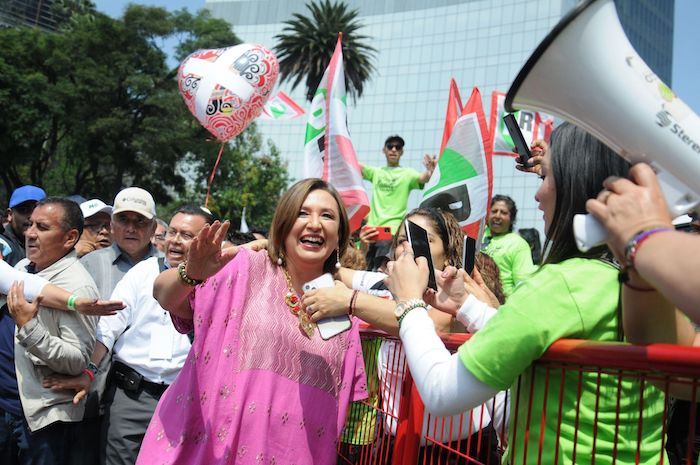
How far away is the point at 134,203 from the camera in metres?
4.86

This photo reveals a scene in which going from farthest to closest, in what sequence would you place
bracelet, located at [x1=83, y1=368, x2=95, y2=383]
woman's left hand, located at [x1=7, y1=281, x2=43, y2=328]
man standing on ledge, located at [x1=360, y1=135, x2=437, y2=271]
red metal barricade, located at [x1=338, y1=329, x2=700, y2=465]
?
man standing on ledge, located at [x1=360, y1=135, x2=437, y2=271] < bracelet, located at [x1=83, y1=368, x2=95, y2=383] < woman's left hand, located at [x1=7, y1=281, x2=43, y2=328] < red metal barricade, located at [x1=338, y1=329, x2=700, y2=465]

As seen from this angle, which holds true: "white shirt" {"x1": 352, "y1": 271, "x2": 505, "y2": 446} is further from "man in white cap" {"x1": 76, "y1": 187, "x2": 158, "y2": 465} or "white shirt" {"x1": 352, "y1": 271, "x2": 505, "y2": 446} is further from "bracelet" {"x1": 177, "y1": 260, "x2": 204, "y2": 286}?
"man in white cap" {"x1": 76, "y1": 187, "x2": 158, "y2": 465}

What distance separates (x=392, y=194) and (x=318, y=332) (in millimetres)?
5826

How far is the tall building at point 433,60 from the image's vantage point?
55.5 meters

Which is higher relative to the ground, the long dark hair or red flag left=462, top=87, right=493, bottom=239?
red flag left=462, top=87, right=493, bottom=239

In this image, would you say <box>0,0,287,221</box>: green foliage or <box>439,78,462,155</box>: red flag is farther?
<box>0,0,287,221</box>: green foliage

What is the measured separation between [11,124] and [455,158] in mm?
26753

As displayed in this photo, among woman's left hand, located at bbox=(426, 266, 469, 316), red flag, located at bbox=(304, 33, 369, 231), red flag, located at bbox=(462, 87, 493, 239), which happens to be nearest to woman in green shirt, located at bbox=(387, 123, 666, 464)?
woman's left hand, located at bbox=(426, 266, 469, 316)

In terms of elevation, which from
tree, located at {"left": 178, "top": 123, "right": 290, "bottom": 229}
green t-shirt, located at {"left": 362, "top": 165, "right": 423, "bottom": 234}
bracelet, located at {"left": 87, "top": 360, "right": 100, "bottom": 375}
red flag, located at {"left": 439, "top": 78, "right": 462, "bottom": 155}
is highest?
tree, located at {"left": 178, "top": 123, "right": 290, "bottom": 229}

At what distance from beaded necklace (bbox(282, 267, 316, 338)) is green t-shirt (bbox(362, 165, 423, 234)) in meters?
5.55

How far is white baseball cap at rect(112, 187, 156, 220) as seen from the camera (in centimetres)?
481

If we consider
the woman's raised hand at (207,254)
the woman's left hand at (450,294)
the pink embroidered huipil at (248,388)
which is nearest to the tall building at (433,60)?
the pink embroidered huipil at (248,388)

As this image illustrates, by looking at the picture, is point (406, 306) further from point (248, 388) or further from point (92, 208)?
point (92, 208)

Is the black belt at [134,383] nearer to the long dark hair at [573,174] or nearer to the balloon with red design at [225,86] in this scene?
the long dark hair at [573,174]
